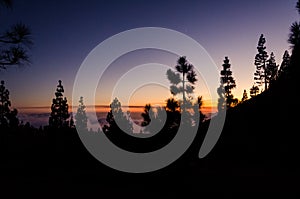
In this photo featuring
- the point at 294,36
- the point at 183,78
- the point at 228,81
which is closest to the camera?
the point at 294,36

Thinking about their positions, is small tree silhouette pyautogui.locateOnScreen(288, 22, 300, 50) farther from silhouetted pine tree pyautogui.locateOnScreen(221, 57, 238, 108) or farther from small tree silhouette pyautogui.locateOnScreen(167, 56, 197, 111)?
silhouetted pine tree pyautogui.locateOnScreen(221, 57, 238, 108)

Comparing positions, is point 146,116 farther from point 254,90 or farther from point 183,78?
point 254,90

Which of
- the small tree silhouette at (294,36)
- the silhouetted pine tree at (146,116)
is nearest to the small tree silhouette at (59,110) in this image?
the silhouetted pine tree at (146,116)

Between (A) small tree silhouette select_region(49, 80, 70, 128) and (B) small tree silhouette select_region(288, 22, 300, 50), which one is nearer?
(B) small tree silhouette select_region(288, 22, 300, 50)

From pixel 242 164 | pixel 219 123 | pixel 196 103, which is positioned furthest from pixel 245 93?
pixel 242 164

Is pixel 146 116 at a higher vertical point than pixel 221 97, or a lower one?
lower

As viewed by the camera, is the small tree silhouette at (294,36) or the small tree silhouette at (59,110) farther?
the small tree silhouette at (59,110)

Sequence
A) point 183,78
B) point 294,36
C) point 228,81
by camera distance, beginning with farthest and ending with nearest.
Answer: point 228,81
point 183,78
point 294,36

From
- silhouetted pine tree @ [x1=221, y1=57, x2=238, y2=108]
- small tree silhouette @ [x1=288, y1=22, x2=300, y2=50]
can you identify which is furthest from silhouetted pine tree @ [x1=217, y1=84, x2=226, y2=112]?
small tree silhouette @ [x1=288, y1=22, x2=300, y2=50]

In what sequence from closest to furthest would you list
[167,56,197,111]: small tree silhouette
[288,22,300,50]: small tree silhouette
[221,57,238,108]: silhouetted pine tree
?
[288,22,300,50]: small tree silhouette
[167,56,197,111]: small tree silhouette
[221,57,238,108]: silhouetted pine tree

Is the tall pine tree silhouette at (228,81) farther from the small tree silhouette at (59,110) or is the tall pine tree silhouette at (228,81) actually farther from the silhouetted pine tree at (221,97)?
the small tree silhouette at (59,110)

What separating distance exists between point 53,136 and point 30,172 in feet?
12.3

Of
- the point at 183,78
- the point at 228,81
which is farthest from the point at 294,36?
the point at 228,81

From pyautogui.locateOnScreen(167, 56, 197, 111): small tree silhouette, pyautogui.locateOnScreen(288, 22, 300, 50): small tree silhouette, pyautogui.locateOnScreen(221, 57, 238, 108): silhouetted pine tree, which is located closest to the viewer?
pyautogui.locateOnScreen(288, 22, 300, 50): small tree silhouette
